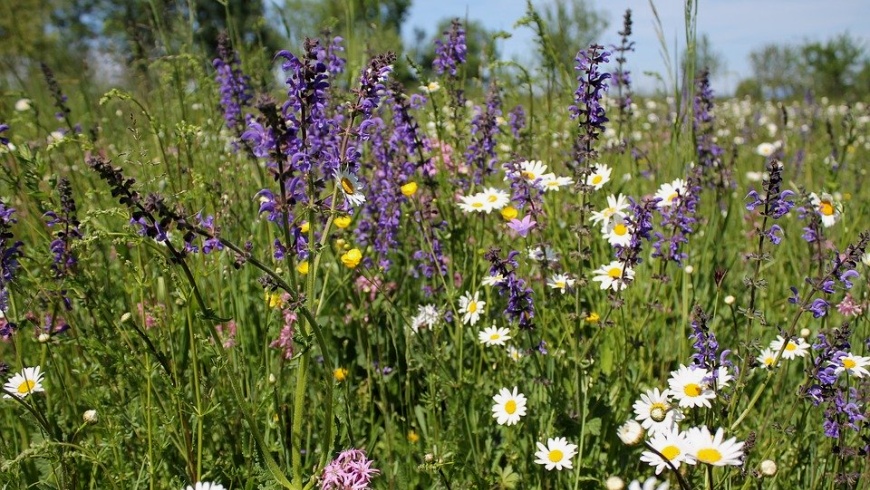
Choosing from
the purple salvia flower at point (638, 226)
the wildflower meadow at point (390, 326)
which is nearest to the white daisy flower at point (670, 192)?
the wildflower meadow at point (390, 326)

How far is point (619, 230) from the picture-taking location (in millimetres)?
2473

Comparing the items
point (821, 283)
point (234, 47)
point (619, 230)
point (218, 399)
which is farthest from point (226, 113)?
point (821, 283)

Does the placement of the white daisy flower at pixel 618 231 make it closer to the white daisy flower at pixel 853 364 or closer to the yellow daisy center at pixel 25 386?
the white daisy flower at pixel 853 364

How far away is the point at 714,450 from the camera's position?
1326 mm

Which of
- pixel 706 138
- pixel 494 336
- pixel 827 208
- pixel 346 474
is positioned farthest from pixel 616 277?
pixel 706 138

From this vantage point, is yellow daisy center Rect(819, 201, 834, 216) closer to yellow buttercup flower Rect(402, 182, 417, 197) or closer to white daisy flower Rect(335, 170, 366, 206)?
yellow buttercup flower Rect(402, 182, 417, 197)

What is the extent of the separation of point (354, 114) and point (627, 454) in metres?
1.53

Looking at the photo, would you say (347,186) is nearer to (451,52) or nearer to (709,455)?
(709,455)

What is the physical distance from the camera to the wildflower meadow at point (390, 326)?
173cm

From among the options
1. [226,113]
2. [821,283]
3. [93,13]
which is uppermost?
[93,13]

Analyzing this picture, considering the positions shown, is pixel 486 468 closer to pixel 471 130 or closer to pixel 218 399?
pixel 218 399

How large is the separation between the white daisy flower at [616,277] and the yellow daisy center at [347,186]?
3.24 feet

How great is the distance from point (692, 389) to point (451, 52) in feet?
6.77

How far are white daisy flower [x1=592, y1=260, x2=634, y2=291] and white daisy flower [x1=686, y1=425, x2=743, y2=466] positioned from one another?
864mm
